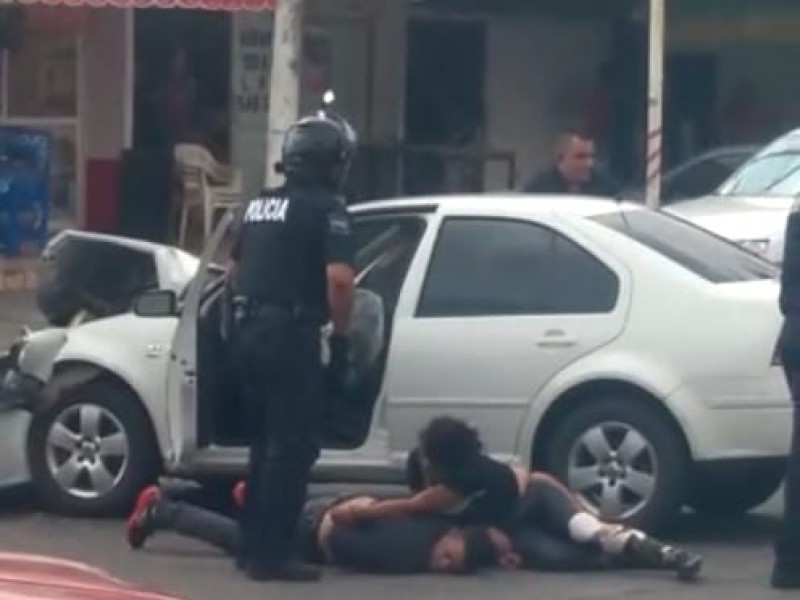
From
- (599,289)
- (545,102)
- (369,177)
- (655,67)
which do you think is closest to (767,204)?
(655,67)

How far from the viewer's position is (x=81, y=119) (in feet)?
83.1

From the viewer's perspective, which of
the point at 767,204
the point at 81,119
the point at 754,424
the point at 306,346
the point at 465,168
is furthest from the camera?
the point at 465,168

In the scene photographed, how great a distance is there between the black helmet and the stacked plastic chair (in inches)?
516

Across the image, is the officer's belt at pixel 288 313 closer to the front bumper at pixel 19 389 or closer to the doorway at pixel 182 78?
the front bumper at pixel 19 389

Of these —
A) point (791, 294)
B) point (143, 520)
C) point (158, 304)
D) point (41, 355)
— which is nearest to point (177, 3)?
point (41, 355)

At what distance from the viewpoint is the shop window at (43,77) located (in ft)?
81.8

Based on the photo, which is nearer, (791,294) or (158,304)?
(791,294)

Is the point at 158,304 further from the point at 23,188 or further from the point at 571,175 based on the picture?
the point at 23,188

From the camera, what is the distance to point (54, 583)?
4770 mm

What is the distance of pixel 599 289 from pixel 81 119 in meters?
14.0

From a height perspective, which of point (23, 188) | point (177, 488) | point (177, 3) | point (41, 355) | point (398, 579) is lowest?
point (398, 579)

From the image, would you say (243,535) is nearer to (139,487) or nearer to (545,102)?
(139,487)

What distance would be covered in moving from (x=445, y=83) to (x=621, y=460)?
60.1 feet

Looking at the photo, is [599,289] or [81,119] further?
[81,119]
